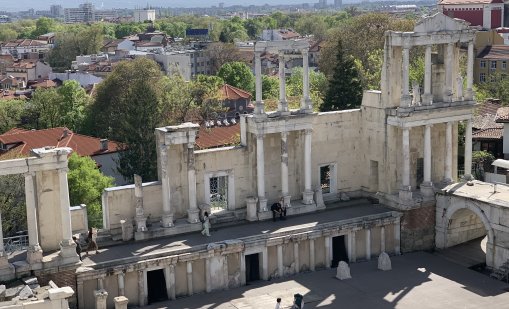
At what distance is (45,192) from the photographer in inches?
1201

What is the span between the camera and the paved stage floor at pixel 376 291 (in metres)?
31.0

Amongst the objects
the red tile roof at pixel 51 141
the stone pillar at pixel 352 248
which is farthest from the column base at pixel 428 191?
the red tile roof at pixel 51 141

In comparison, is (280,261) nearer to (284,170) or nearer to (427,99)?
(284,170)

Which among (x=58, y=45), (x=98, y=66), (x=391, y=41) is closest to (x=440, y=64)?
(x=391, y=41)

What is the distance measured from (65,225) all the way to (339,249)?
12.8 m

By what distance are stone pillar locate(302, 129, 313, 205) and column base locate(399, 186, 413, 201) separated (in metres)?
4.29

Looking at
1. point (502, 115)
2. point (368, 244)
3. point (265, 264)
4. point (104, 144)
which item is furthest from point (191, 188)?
point (502, 115)

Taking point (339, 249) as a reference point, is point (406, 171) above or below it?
above

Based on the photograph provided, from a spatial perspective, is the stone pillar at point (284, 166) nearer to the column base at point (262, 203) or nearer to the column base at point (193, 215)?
the column base at point (262, 203)

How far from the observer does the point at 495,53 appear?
85.7m

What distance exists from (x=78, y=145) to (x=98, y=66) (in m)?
52.7

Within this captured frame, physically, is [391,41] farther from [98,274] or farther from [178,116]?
[178,116]

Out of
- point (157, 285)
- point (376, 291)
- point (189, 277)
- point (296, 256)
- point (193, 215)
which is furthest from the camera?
point (193, 215)

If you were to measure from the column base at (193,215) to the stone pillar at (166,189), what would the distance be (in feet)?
3.05
